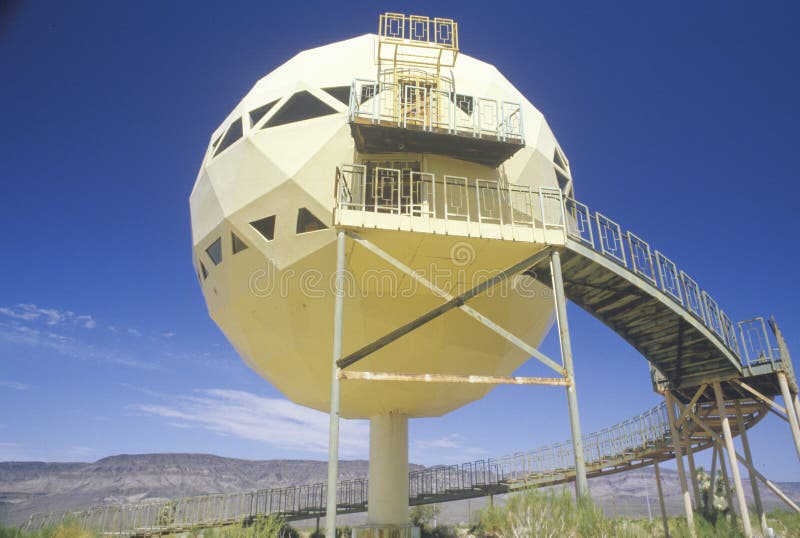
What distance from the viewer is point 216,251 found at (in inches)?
468

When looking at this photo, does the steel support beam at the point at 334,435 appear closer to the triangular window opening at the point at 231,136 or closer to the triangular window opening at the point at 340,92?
the triangular window opening at the point at 340,92

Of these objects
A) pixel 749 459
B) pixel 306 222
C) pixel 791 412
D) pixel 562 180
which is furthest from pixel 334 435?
pixel 749 459

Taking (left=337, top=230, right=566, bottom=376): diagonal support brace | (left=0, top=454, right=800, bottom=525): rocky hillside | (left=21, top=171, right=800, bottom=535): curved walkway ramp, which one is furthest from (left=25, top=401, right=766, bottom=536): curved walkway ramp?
(left=0, top=454, right=800, bottom=525): rocky hillside

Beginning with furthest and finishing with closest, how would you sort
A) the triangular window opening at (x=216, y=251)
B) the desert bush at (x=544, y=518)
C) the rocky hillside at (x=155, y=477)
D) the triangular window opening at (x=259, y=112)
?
1. the rocky hillside at (x=155, y=477)
2. the triangular window opening at (x=259, y=112)
3. the triangular window opening at (x=216, y=251)
4. the desert bush at (x=544, y=518)

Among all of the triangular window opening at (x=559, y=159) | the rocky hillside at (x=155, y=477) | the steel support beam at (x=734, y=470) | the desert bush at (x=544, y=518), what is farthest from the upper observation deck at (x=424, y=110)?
the rocky hillside at (x=155, y=477)

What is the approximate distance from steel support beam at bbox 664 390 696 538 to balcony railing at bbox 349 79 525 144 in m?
10.1

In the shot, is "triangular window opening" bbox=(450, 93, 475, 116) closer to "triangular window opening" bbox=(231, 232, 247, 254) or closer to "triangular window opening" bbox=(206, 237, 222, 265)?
"triangular window opening" bbox=(231, 232, 247, 254)

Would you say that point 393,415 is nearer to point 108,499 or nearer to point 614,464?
point 614,464

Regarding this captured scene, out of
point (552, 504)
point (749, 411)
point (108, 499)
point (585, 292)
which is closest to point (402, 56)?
point (585, 292)

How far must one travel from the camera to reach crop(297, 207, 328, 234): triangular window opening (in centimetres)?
1045

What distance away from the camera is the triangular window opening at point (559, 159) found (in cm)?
1398

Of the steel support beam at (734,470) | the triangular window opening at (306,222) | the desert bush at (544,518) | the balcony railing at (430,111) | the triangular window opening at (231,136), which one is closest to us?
the desert bush at (544,518)

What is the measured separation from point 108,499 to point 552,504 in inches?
2879

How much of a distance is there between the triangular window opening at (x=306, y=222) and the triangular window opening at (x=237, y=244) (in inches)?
59.8
